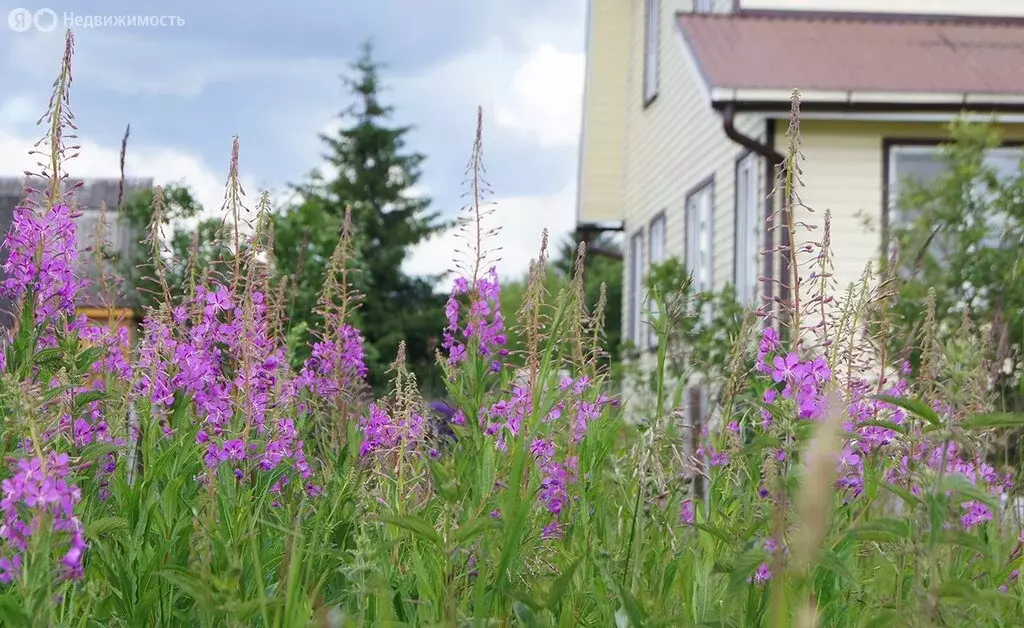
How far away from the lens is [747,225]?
13.1m

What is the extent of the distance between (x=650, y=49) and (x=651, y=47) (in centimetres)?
7

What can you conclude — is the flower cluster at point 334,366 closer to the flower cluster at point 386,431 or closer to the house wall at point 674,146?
the flower cluster at point 386,431

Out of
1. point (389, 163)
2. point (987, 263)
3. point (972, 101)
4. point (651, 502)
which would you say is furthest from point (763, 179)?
point (389, 163)

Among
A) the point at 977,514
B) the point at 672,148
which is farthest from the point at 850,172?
the point at 977,514

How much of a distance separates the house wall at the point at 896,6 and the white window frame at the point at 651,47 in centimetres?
360

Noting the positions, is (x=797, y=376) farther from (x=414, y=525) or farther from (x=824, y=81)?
(x=824, y=81)

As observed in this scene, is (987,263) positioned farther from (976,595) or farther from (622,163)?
(622,163)

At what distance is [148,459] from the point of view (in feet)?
9.03

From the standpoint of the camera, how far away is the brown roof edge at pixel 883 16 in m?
14.0

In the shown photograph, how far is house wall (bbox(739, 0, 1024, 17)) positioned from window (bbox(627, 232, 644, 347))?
5317 mm

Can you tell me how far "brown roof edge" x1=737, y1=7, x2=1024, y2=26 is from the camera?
14.0 meters

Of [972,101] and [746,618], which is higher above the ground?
[972,101]

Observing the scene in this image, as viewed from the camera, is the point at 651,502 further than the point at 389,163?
Answer: No

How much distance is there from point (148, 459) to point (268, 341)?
0.87 meters
